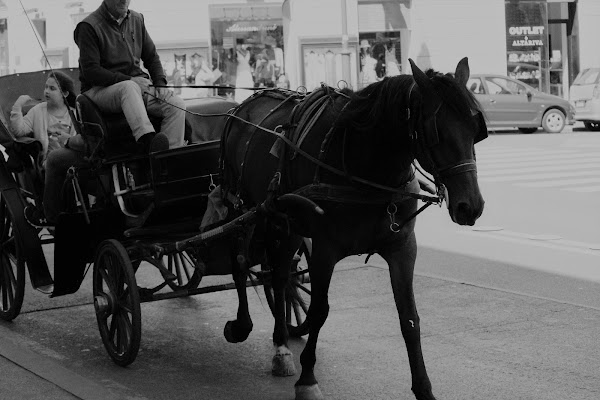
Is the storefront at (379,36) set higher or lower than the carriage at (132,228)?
higher

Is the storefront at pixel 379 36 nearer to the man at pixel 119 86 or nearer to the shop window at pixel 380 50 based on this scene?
the shop window at pixel 380 50

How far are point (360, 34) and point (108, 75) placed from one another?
26.6m

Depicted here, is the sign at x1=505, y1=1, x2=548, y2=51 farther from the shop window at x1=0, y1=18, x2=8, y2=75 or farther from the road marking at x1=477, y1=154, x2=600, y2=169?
the shop window at x1=0, y1=18, x2=8, y2=75

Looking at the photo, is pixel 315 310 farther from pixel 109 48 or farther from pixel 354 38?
pixel 354 38

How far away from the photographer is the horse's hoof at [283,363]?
6309 millimetres

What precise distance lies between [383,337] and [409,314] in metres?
1.87

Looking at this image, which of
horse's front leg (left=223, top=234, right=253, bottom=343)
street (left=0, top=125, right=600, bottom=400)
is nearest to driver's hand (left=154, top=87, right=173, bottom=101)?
horse's front leg (left=223, top=234, right=253, bottom=343)

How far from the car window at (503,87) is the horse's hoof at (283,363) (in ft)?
71.7

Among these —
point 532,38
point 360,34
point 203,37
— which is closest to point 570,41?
point 532,38

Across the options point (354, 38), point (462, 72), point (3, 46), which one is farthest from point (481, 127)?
point (354, 38)

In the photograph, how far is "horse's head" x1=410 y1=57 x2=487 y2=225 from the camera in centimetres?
478

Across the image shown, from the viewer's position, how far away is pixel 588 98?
87.9 feet

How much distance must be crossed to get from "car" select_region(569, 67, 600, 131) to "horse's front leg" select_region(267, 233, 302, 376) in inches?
846

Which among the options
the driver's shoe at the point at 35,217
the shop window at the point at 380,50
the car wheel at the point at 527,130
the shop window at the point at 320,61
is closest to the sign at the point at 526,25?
the shop window at the point at 380,50
